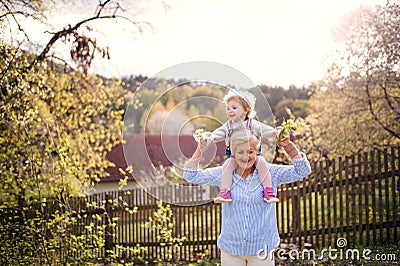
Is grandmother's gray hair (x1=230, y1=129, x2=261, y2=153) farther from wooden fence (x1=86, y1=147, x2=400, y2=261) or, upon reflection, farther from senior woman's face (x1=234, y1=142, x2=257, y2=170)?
wooden fence (x1=86, y1=147, x2=400, y2=261)

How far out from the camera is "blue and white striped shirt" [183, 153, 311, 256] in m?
2.34

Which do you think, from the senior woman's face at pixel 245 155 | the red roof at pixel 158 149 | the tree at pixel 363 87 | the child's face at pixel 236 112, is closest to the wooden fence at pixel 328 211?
the tree at pixel 363 87

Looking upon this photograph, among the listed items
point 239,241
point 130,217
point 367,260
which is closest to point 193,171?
point 239,241

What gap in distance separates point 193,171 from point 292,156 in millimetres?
467

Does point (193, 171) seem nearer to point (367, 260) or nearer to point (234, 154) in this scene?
point (234, 154)

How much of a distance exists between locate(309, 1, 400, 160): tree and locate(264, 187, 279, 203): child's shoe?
17.2ft

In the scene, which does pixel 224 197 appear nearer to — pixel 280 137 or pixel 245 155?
pixel 245 155

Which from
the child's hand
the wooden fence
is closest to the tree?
the wooden fence

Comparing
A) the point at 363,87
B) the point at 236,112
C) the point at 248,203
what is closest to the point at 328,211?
the point at 363,87

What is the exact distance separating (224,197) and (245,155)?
0.22 metres

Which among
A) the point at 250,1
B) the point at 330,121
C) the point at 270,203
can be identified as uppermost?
the point at 250,1

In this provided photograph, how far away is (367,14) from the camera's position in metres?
7.56

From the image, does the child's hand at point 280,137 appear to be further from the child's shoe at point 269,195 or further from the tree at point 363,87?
the tree at point 363,87

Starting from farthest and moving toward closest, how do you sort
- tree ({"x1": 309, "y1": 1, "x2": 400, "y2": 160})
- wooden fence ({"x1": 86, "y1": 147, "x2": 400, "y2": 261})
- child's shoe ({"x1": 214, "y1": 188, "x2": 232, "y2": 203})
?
tree ({"x1": 309, "y1": 1, "x2": 400, "y2": 160}), wooden fence ({"x1": 86, "y1": 147, "x2": 400, "y2": 261}), child's shoe ({"x1": 214, "y1": 188, "x2": 232, "y2": 203})
